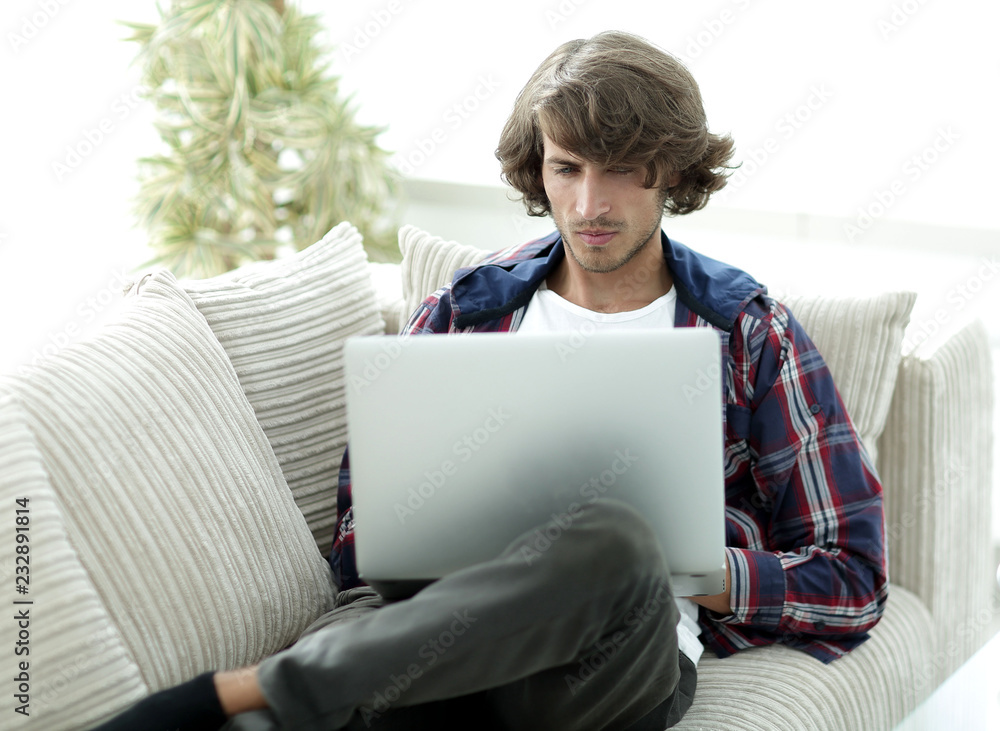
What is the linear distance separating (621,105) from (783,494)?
600 millimetres

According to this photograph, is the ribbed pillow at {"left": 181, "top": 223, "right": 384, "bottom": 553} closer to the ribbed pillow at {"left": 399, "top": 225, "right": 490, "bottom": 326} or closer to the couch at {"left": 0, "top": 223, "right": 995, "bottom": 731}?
the couch at {"left": 0, "top": 223, "right": 995, "bottom": 731}

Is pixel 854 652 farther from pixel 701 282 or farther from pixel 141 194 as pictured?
pixel 141 194

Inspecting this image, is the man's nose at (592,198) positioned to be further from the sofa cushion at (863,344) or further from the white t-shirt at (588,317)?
the sofa cushion at (863,344)

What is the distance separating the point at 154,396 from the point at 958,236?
196 centimetres

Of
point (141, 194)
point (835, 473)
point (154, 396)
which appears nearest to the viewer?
point (154, 396)

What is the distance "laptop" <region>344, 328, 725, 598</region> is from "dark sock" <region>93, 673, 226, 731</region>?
8.8 inches

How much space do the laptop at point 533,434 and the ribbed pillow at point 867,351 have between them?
55 centimetres

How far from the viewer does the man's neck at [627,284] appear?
1.41 meters

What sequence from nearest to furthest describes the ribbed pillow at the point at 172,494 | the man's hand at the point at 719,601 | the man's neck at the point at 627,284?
the ribbed pillow at the point at 172,494 < the man's hand at the point at 719,601 < the man's neck at the point at 627,284

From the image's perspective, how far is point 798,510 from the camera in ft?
4.10

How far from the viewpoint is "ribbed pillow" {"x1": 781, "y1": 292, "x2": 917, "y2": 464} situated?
1.34 metres

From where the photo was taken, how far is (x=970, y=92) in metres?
2.14

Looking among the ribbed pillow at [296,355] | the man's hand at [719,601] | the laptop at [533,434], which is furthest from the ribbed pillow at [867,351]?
the ribbed pillow at [296,355]

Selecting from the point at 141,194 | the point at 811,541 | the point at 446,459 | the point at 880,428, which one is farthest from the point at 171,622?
the point at 141,194
